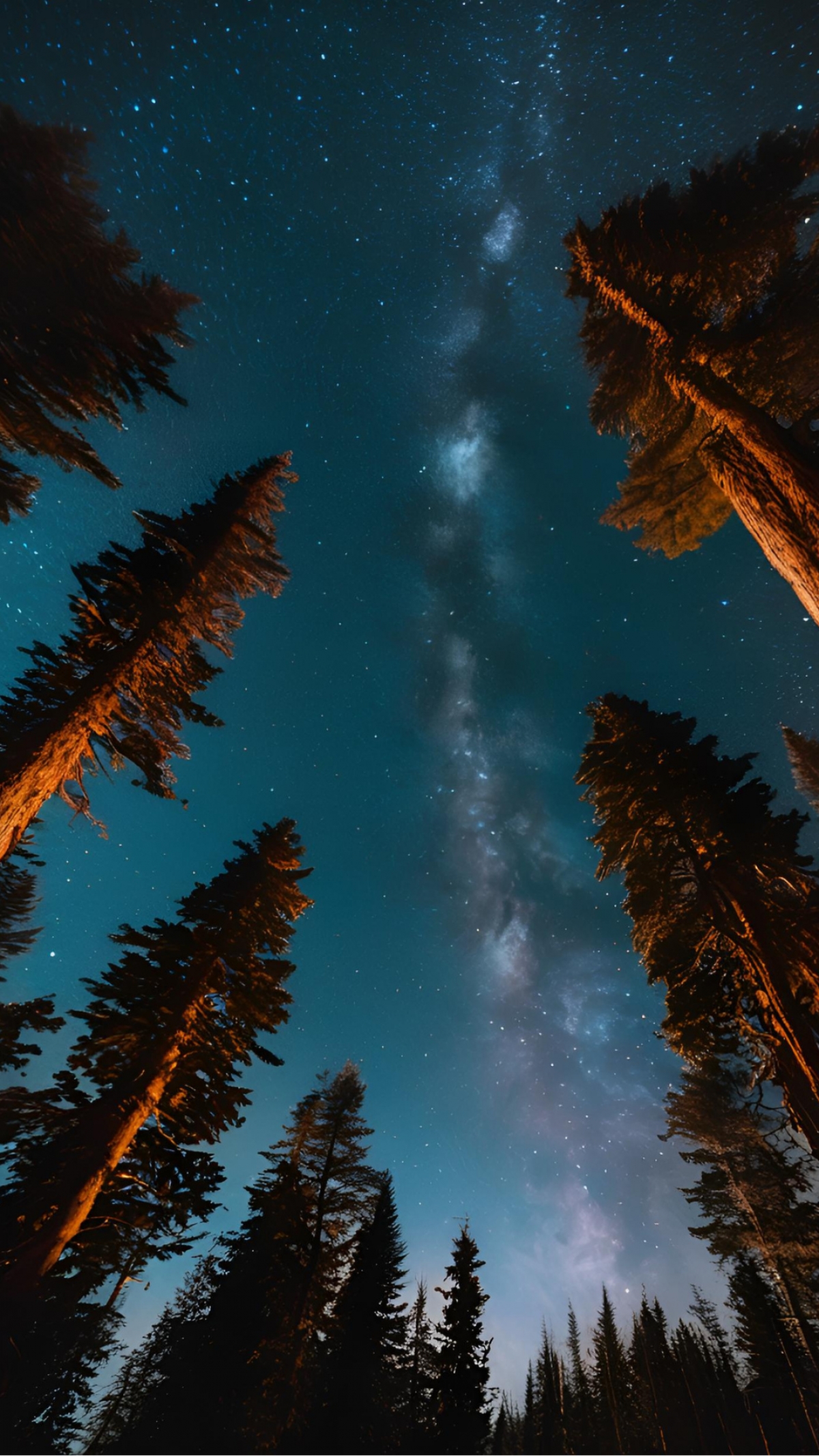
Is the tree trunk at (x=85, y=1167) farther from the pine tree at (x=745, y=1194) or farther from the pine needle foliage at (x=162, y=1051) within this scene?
the pine tree at (x=745, y=1194)

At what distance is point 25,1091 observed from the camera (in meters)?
9.34

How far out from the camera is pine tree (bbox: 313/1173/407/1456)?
17797mm

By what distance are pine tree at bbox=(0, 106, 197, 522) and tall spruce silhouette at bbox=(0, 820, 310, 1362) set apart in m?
9.68

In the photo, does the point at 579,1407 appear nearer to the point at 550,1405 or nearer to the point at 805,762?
the point at 550,1405

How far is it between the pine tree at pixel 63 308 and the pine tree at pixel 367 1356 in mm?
27360

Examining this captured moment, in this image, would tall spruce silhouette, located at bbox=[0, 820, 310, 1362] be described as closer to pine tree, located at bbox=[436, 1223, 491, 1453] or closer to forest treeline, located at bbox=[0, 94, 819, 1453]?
forest treeline, located at bbox=[0, 94, 819, 1453]

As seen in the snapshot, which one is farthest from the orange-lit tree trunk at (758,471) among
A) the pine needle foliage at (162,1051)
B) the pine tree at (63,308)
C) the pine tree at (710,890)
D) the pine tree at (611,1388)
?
the pine tree at (611,1388)

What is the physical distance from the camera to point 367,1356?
63.5ft

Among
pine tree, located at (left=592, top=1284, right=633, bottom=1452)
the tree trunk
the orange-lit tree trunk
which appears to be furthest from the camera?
pine tree, located at (left=592, top=1284, right=633, bottom=1452)

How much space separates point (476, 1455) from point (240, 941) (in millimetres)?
24196

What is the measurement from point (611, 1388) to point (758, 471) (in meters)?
65.2

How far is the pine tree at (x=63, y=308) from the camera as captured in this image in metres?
8.65

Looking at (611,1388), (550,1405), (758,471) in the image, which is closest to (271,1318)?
(758,471)

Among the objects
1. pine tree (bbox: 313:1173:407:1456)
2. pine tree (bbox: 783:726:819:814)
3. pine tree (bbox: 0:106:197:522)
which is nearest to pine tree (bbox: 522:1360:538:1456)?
pine tree (bbox: 313:1173:407:1456)
